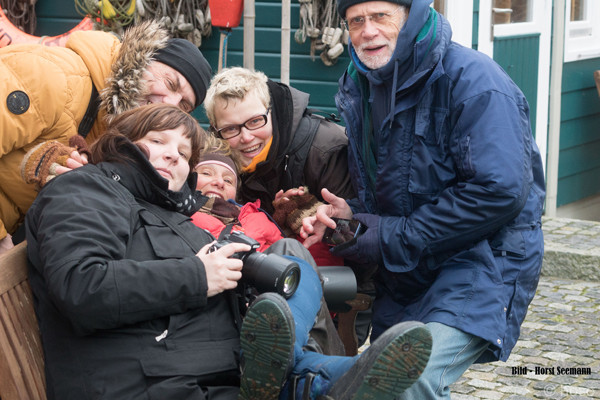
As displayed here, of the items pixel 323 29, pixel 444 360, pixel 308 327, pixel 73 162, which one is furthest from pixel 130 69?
pixel 323 29

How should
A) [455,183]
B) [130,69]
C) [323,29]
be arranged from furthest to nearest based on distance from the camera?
[323,29] → [130,69] → [455,183]

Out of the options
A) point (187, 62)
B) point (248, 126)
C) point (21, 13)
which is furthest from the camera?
point (21, 13)

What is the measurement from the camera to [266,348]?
2.51 metres

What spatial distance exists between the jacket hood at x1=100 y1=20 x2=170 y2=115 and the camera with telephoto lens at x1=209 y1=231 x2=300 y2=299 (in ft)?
2.69

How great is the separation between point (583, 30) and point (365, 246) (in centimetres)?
610

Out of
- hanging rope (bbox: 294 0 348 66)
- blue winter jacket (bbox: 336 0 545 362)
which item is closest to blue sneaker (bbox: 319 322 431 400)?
blue winter jacket (bbox: 336 0 545 362)

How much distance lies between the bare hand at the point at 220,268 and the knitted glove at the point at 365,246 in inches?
28.6

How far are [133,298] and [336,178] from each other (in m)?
1.41

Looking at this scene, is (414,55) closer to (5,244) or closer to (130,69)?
(130,69)

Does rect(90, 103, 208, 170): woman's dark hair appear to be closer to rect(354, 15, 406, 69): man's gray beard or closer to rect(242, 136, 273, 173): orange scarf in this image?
rect(242, 136, 273, 173): orange scarf

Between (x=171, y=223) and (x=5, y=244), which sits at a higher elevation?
(x=171, y=223)

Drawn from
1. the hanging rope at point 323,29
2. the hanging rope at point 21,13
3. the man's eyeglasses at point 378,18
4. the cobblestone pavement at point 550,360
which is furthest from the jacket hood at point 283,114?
the hanging rope at point 21,13

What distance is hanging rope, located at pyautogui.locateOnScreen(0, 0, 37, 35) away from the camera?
793cm

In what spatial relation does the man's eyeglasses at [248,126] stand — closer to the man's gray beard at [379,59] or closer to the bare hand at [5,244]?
the man's gray beard at [379,59]
